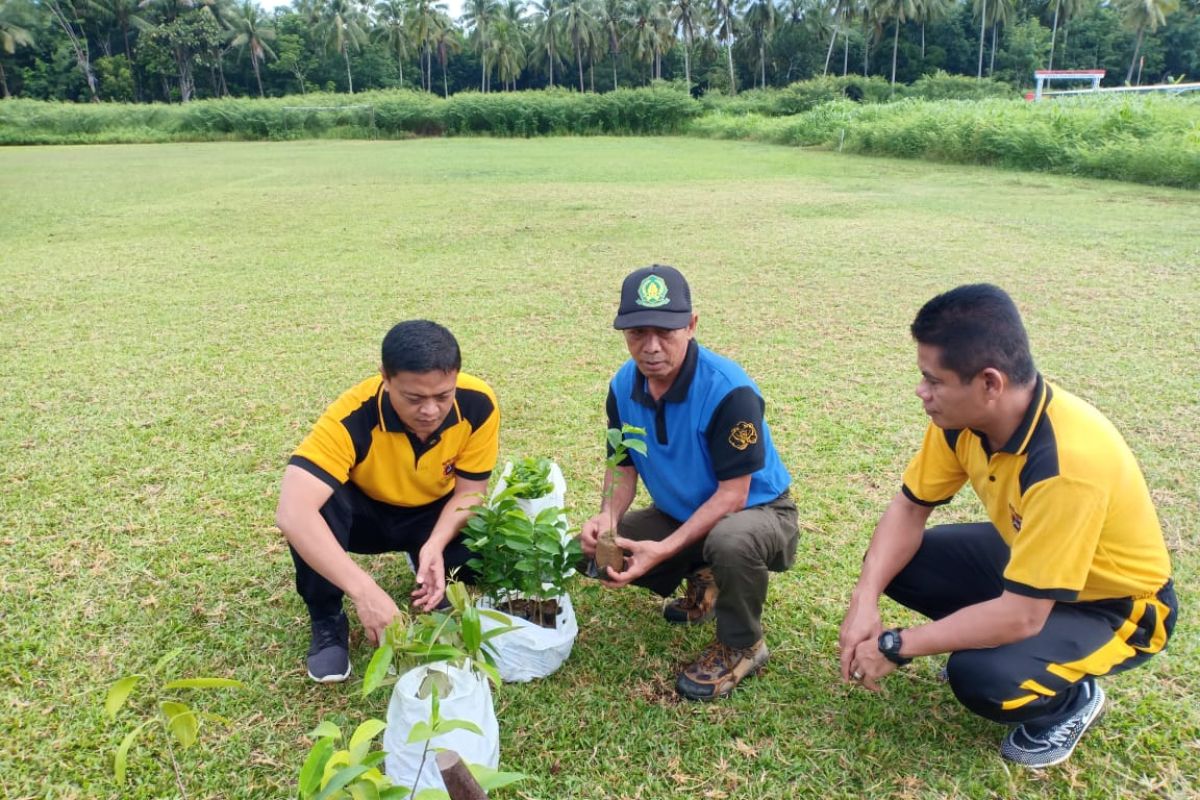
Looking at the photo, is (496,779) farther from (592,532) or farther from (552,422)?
(552,422)

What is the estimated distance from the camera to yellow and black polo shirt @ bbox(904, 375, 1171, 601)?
195cm

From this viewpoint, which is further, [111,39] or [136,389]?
[111,39]

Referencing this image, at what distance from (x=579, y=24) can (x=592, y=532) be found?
64.7 metres

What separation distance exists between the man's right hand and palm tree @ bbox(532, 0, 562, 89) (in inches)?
2560

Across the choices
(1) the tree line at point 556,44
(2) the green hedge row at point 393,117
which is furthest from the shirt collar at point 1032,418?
(1) the tree line at point 556,44

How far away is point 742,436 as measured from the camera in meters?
2.54

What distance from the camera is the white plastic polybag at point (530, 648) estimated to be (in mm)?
2588

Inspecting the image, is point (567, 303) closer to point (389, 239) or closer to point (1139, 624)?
point (389, 239)

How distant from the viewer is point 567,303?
759cm

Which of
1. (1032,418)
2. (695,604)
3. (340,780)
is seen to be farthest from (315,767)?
(695,604)

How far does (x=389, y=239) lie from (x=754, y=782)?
383 inches

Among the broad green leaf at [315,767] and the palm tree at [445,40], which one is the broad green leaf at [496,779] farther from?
the palm tree at [445,40]

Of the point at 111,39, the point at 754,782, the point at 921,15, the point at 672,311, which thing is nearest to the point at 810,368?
the point at 672,311

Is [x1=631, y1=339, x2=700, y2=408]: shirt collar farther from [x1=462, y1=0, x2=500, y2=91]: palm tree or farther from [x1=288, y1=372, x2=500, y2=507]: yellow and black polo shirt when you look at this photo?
[x1=462, y1=0, x2=500, y2=91]: palm tree
